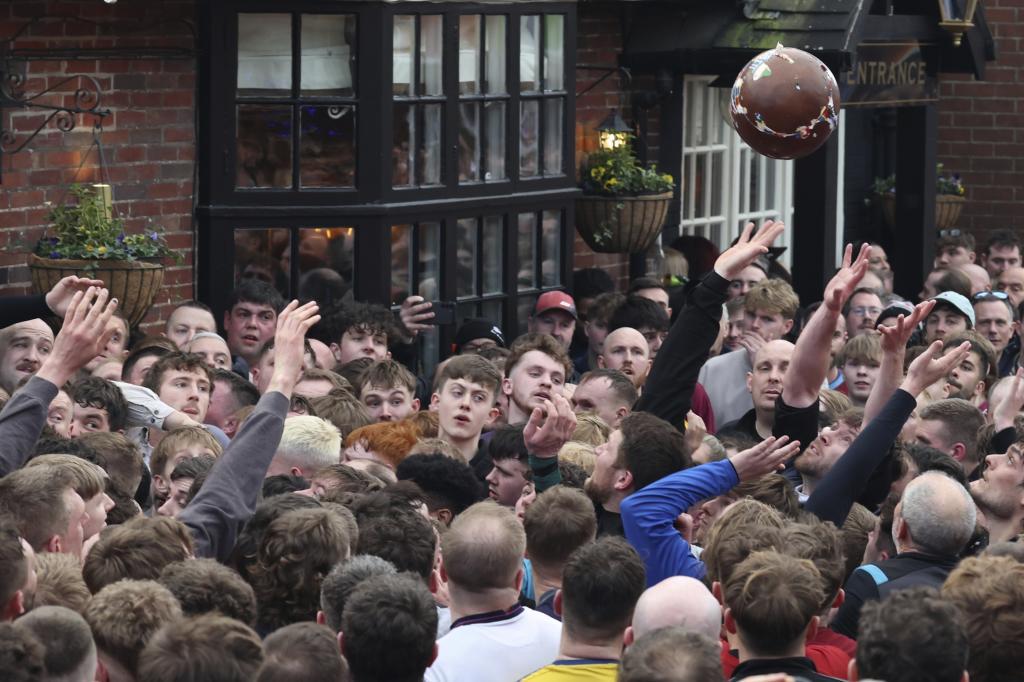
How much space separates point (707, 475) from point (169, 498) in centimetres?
218

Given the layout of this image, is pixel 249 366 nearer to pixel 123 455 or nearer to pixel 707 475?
pixel 123 455

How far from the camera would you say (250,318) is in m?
9.82

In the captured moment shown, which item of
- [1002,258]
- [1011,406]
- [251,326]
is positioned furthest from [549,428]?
[1002,258]

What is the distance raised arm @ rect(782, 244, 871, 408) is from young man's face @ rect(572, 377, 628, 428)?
178 centimetres

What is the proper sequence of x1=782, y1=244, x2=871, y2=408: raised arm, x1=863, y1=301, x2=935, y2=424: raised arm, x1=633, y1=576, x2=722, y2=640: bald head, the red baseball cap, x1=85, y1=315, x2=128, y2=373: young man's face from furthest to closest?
the red baseball cap
x1=85, y1=315, x2=128, y2=373: young man's face
x1=863, y1=301, x2=935, y2=424: raised arm
x1=782, y1=244, x2=871, y2=408: raised arm
x1=633, y1=576, x2=722, y2=640: bald head

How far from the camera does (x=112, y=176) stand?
989 cm

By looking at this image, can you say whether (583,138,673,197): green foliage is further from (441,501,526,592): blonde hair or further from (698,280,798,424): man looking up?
(441,501,526,592): blonde hair

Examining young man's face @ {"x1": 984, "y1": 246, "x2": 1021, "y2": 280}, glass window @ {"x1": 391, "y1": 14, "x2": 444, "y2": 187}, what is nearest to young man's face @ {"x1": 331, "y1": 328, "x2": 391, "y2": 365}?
glass window @ {"x1": 391, "y1": 14, "x2": 444, "y2": 187}

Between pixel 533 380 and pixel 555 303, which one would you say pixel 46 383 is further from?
pixel 555 303

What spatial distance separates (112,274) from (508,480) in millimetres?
3113

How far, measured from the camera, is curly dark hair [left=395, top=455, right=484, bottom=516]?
6.50 m

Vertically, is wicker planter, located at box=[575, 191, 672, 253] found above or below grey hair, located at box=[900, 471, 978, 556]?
above

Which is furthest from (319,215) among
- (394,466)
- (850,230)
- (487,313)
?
(850,230)

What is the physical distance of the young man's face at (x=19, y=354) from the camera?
27.0ft
